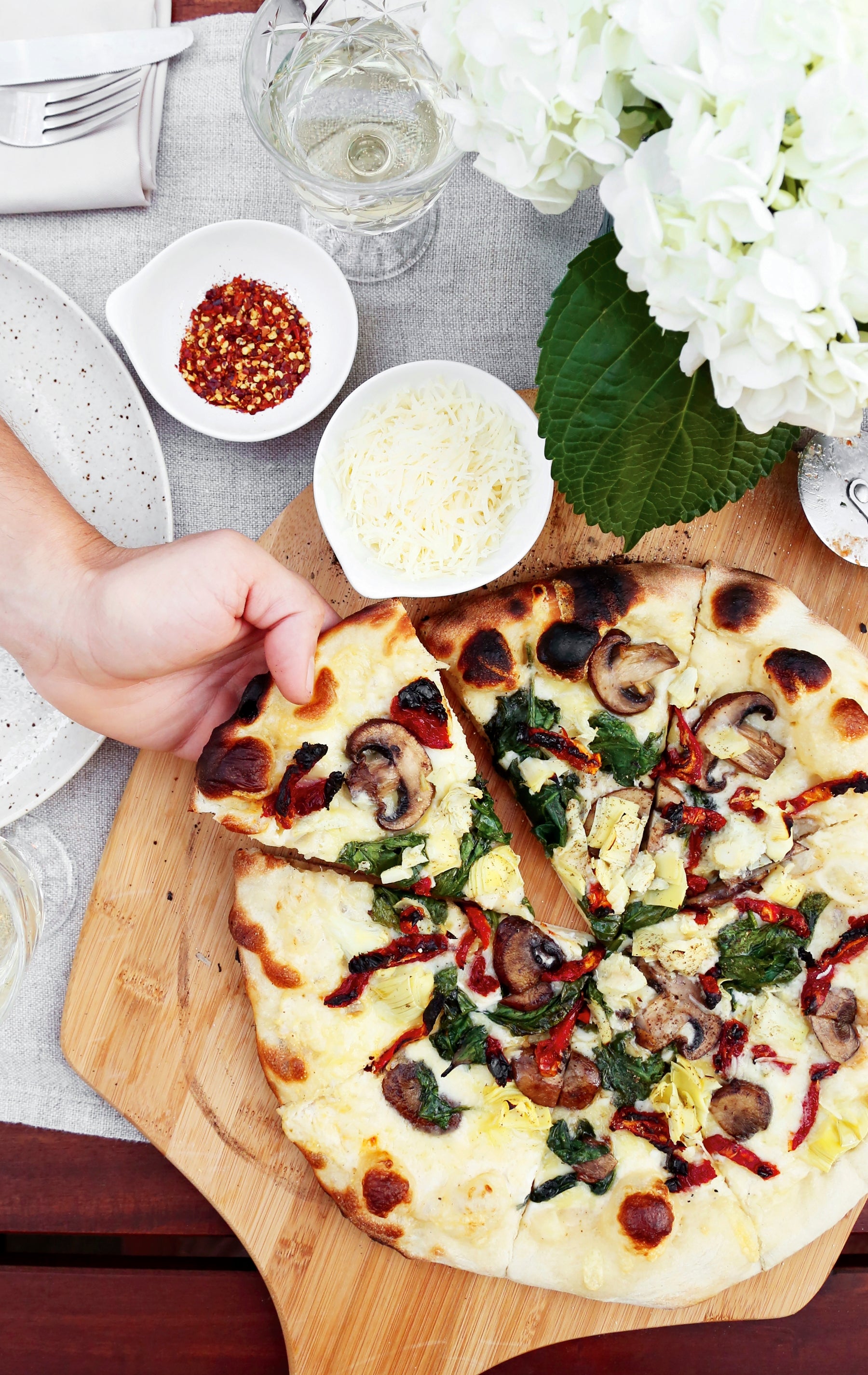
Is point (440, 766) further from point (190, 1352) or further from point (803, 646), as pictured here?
point (190, 1352)

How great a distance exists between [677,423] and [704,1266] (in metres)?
3.15

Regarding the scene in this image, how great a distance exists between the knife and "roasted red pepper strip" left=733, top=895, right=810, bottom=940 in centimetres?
427

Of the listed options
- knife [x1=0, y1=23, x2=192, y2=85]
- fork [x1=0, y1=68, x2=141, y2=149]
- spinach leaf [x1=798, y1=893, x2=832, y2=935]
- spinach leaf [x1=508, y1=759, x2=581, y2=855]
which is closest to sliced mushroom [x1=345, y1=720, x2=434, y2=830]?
spinach leaf [x1=508, y1=759, x2=581, y2=855]

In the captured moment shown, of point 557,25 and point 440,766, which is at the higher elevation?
point 557,25

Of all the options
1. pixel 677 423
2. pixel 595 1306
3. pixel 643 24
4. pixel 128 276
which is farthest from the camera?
pixel 128 276

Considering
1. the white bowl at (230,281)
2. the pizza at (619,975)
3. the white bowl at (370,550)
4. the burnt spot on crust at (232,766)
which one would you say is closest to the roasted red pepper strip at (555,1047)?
the pizza at (619,975)

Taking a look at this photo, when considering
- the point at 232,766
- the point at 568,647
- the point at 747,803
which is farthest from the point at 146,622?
the point at 747,803

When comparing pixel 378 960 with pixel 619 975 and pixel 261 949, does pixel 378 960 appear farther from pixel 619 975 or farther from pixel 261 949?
pixel 619 975

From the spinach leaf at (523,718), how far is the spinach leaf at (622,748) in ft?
0.55

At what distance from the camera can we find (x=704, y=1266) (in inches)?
150

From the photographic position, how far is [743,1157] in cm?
384

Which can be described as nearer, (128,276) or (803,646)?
(803,646)

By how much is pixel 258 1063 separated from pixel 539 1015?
3.93ft

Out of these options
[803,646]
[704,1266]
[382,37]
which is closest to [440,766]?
[803,646]
